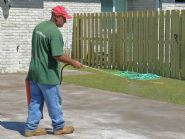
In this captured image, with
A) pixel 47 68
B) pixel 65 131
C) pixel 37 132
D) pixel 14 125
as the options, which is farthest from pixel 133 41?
pixel 47 68

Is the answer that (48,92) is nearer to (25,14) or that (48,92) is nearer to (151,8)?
(25,14)

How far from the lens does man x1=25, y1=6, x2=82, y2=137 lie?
7.25 meters

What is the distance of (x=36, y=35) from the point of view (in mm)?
7324

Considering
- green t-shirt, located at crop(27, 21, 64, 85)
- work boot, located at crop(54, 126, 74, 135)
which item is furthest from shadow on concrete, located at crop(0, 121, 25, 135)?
green t-shirt, located at crop(27, 21, 64, 85)

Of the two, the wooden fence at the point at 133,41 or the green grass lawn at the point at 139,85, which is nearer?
the green grass lawn at the point at 139,85

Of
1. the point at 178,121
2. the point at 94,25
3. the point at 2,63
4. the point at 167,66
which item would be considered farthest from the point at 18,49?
the point at 178,121

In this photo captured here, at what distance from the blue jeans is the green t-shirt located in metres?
0.14

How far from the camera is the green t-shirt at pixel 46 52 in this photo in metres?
7.23

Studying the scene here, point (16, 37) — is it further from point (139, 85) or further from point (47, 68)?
point (47, 68)

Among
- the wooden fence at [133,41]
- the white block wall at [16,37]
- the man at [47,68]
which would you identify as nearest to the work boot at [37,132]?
the man at [47,68]

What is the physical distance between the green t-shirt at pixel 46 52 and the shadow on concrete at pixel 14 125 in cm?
104

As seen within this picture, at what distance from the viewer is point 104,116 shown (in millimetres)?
9211

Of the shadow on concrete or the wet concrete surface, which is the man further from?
the shadow on concrete

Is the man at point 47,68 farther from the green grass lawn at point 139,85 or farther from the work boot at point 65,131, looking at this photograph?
the green grass lawn at point 139,85
